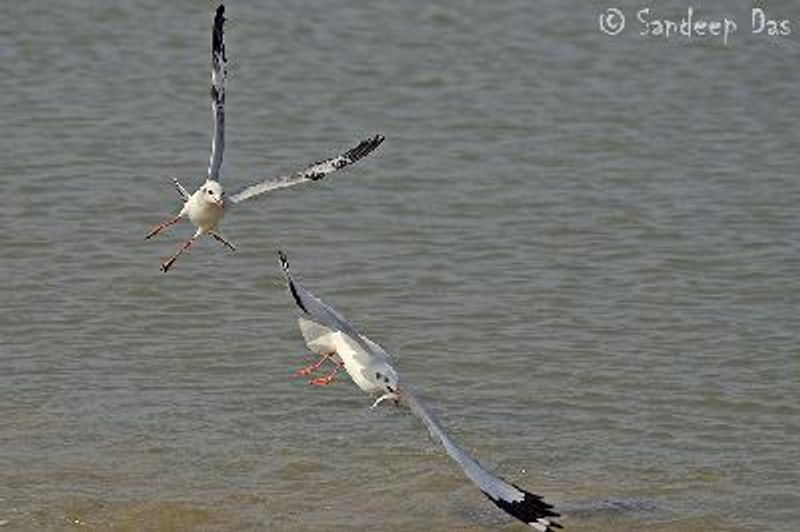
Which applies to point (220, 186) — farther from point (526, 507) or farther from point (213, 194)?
point (526, 507)

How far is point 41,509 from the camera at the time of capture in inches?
386

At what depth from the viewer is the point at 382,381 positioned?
28.4 ft

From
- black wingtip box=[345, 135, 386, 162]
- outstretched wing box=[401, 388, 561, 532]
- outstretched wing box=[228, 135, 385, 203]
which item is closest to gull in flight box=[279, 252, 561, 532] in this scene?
outstretched wing box=[401, 388, 561, 532]

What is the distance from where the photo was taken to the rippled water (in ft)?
34.3

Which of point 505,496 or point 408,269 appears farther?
point 408,269

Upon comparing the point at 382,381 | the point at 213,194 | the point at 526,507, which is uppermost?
the point at 213,194

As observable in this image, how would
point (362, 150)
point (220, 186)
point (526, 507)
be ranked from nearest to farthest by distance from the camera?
point (526, 507) < point (362, 150) < point (220, 186)

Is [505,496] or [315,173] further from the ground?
[315,173]

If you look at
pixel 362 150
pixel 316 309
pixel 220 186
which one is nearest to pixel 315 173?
pixel 362 150

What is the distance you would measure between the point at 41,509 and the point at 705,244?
20.0 ft

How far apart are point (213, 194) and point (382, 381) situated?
40.4 inches

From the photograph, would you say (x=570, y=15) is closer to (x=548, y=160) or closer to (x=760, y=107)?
(x=760, y=107)

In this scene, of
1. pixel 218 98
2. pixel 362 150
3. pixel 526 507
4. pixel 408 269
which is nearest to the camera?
pixel 526 507

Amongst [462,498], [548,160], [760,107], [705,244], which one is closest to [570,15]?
[760,107]
